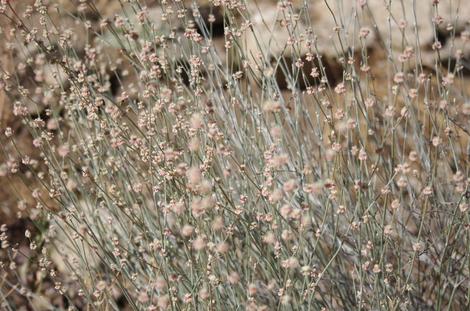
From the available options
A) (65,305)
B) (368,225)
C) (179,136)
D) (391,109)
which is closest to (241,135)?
(179,136)

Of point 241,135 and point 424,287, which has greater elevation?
point 241,135

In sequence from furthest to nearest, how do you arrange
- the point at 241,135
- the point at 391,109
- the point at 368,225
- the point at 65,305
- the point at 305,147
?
the point at 65,305 < the point at 305,147 < the point at 241,135 < the point at 368,225 < the point at 391,109

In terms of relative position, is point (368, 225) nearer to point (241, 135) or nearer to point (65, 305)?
point (241, 135)

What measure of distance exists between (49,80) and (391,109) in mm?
2088

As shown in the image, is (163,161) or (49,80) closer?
(163,161)

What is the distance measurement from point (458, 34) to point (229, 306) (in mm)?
1648

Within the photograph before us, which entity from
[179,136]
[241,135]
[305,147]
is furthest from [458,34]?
[179,136]

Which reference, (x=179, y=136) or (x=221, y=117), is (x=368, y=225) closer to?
(x=179, y=136)

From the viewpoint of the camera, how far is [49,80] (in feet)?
9.98

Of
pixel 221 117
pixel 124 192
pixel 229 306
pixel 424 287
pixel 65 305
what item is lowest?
pixel 65 305

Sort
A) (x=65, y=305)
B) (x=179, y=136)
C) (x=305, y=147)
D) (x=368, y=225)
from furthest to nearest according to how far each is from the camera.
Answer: (x=65, y=305), (x=305, y=147), (x=179, y=136), (x=368, y=225)

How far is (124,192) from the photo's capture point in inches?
84.4

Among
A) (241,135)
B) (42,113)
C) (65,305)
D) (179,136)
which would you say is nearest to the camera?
(179,136)

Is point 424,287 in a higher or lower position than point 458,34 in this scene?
lower
